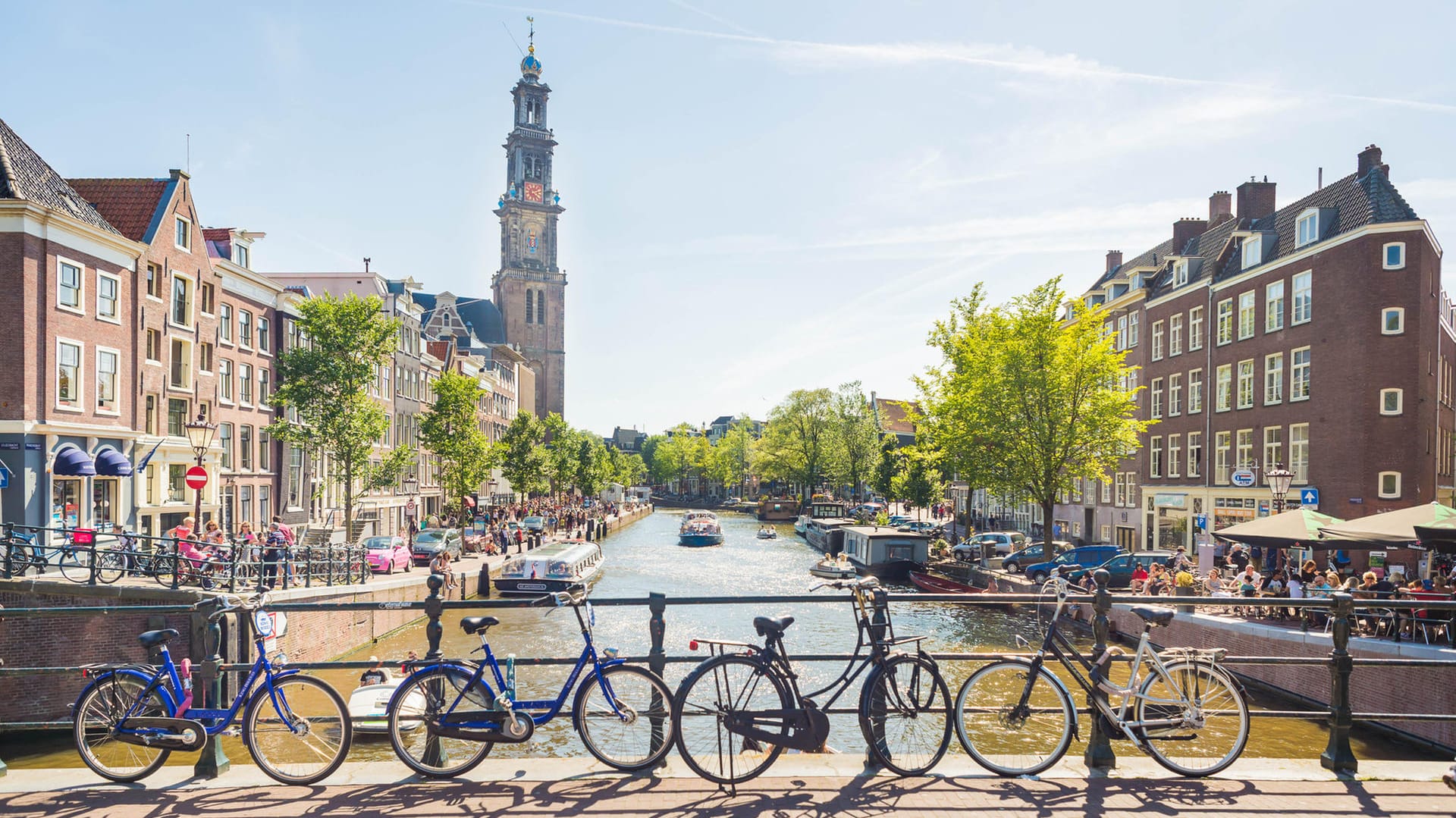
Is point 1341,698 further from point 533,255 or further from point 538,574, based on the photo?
point 533,255

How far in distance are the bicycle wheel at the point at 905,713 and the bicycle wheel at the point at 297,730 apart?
3387 mm

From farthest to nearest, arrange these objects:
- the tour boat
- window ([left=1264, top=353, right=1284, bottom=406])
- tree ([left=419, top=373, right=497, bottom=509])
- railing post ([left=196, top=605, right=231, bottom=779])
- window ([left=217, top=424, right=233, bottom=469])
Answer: the tour boat < tree ([left=419, top=373, right=497, bottom=509]) < window ([left=1264, top=353, right=1284, bottom=406]) < window ([left=217, top=424, right=233, bottom=469]) < railing post ([left=196, top=605, right=231, bottom=779])

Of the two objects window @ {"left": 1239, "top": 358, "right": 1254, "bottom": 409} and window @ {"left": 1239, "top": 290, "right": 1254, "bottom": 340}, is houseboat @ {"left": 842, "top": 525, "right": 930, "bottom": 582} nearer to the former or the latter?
window @ {"left": 1239, "top": 358, "right": 1254, "bottom": 409}

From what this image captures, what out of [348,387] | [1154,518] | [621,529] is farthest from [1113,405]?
[621,529]

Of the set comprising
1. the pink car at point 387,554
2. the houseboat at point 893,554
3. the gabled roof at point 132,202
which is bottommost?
the houseboat at point 893,554

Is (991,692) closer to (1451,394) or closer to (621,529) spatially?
(1451,394)

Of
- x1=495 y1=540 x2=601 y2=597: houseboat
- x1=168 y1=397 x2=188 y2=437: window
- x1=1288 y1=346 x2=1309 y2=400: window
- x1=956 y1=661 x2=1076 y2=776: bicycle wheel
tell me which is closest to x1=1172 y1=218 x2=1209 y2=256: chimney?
x1=1288 y1=346 x2=1309 y2=400: window

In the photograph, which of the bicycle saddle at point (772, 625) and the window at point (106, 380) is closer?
the bicycle saddle at point (772, 625)

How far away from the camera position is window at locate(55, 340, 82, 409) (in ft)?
90.2

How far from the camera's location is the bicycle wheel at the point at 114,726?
627 centimetres

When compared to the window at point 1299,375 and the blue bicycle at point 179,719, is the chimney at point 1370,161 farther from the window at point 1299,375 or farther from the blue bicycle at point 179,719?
the blue bicycle at point 179,719

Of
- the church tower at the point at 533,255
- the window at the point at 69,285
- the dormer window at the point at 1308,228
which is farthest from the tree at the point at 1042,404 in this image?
the church tower at the point at 533,255

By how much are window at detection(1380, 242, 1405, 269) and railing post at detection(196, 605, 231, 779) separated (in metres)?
38.8

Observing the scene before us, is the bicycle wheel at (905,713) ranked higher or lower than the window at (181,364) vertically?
lower
